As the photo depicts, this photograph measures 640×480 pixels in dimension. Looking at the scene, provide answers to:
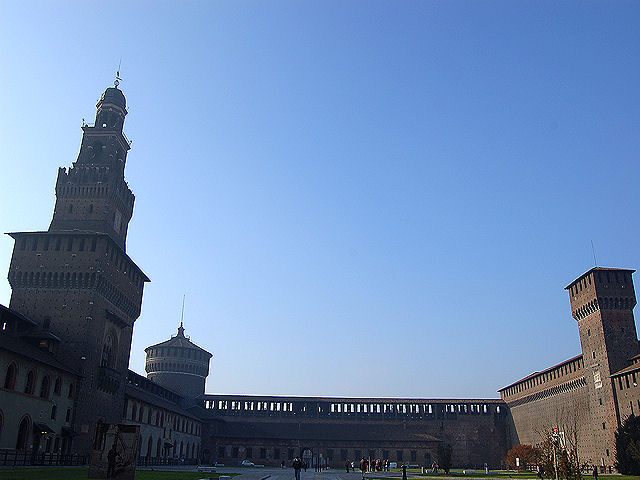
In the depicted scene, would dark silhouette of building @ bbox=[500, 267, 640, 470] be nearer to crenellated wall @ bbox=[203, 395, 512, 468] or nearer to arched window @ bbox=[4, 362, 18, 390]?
crenellated wall @ bbox=[203, 395, 512, 468]

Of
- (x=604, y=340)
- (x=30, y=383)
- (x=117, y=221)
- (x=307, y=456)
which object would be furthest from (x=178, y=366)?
(x=604, y=340)

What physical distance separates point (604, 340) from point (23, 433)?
4382 cm

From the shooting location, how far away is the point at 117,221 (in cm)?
4847

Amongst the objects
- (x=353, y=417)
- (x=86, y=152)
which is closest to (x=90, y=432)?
(x=86, y=152)

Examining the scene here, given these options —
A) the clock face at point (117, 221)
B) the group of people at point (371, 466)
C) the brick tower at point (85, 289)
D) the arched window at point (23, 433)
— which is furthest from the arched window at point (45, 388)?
the group of people at point (371, 466)

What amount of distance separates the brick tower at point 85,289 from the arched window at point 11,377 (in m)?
7.74

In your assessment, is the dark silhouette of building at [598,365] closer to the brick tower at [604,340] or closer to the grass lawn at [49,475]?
the brick tower at [604,340]

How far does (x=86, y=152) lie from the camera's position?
1922 inches

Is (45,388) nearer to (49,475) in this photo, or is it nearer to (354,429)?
(49,475)

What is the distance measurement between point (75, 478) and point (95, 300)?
834 inches

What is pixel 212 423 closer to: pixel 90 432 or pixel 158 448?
pixel 158 448

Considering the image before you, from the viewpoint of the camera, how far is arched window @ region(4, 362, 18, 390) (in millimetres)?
28734

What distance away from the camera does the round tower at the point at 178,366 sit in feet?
228

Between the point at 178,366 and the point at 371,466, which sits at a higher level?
the point at 178,366
